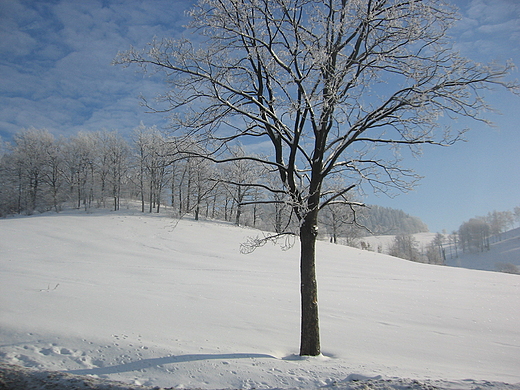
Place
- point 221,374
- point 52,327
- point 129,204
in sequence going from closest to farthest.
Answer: point 221,374, point 52,327, point 129,204

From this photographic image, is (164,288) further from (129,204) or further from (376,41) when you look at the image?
(129,204)

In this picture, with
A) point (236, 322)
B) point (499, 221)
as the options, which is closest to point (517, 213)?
point (499, 221)

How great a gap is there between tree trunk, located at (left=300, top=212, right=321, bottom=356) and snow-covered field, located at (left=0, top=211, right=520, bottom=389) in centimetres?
37

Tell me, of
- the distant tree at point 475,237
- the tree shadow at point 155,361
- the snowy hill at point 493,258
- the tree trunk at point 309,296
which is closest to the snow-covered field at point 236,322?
the tree shadow at point 155,361

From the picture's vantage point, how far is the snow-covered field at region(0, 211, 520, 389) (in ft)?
14.8

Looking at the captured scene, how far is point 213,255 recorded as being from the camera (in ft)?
70.2

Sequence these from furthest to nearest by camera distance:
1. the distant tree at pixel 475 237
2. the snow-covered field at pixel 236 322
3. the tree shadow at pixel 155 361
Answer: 1. the distant tree at pixel 475 237
2. the snow-covered field at pixel 236 322
3. the tree shadow at pixel 155 361

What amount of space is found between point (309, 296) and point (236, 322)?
3436mm

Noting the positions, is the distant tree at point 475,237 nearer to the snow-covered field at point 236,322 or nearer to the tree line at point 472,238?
the tree line at point 472,238

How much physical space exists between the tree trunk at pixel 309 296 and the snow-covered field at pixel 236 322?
367 millimetres

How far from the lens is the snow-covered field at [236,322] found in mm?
4523

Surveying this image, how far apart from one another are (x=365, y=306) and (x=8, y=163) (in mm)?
47421

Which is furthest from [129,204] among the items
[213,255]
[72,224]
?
[213,255]

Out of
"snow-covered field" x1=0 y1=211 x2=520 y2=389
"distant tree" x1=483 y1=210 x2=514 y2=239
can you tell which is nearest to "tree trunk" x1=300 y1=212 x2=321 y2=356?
"snow-covered field" x1=0 y1=211 x2=520 y2=389
